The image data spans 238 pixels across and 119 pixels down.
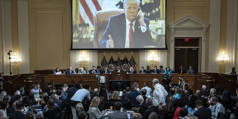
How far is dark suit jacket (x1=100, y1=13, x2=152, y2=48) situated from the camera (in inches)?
598

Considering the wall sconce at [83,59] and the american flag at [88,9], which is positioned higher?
the american flag at [88,9]

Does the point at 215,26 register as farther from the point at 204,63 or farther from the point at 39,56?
the point at 39,56

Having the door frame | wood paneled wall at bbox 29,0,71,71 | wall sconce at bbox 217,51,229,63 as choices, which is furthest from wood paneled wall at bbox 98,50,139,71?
wall sconce at bbox 217,51,229,63

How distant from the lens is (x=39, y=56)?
52.9 ft

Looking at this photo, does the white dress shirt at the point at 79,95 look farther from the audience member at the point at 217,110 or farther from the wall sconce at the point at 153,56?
the wall sconce at the point at 153,56

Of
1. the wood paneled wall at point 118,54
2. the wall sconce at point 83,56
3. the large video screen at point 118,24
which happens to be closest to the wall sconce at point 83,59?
the wall sconce at point 83,56

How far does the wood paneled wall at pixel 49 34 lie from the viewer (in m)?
15.9

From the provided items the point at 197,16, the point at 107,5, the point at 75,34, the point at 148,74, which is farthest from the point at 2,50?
the point at 197,16

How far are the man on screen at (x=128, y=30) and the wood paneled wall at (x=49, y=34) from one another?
319 cm

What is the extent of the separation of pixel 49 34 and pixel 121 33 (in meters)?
5.70

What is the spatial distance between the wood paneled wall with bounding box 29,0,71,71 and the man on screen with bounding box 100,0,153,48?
3.19 metres

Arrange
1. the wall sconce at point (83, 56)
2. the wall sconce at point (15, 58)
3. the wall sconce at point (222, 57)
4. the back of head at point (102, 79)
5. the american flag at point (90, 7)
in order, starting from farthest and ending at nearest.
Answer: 1. the wall sconce at point (83, 56)
2. the american flag at point (90, 7)
3. the wall sconce at point (15, 58)
4. the wall sconce at point (222, 57)
5. the back of head at point (102, 79)

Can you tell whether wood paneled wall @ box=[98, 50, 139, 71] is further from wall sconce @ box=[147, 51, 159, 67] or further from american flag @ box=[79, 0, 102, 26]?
american flag @ box=[79, 0, 102, 26]

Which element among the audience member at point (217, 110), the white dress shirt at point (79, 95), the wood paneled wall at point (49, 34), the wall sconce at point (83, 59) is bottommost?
the audience member at point (217, 110)
